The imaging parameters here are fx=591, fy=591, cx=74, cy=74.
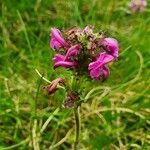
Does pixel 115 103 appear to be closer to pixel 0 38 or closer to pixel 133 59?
pixel 133 59

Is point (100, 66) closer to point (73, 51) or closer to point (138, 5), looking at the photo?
point (73, 51)

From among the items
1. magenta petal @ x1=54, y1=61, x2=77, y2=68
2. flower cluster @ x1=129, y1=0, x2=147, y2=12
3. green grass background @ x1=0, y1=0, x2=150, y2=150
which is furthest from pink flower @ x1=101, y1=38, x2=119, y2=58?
flower cluster @ x1=129, y1=0, x2=147, y2=12

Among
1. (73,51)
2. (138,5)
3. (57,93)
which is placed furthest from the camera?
(138,5)

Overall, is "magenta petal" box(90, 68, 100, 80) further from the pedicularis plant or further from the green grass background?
the green grass background

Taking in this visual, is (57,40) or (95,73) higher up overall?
(57,40)

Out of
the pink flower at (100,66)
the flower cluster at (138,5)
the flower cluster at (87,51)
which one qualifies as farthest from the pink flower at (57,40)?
the flower cluster at (138,5)

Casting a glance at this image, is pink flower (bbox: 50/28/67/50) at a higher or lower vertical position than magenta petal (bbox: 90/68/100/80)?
higher

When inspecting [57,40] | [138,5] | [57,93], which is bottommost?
[57,40]

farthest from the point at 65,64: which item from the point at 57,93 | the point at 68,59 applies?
the point at 57,93
